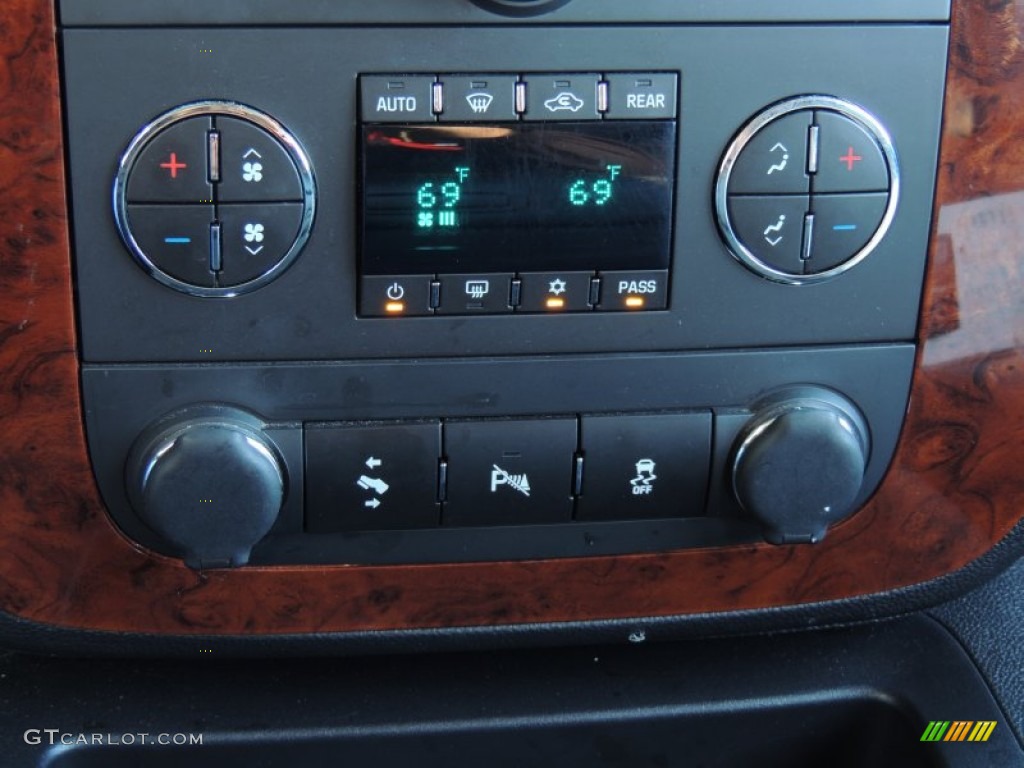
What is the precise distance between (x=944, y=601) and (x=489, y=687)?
0.85 ft

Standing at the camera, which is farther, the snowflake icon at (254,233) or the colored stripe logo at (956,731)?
the colored stripe logo at (956,731)

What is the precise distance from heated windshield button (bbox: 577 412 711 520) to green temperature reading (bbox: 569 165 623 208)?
0.34ft

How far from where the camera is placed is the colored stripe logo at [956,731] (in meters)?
0.66

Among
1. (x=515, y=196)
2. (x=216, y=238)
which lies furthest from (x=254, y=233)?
(x=515, y=196)

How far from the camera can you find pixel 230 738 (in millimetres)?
630

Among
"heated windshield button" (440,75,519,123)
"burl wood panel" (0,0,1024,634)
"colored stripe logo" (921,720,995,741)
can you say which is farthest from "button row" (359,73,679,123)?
"colored stripe logo" (921,720,995,741)

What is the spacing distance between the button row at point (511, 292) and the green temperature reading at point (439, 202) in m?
0.02

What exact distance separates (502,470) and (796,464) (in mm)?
144

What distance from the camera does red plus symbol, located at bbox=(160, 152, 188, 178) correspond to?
533mm

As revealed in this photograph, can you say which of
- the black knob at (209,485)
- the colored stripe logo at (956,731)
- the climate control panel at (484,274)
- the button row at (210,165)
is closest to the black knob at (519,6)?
the climate control panel at (484,274)

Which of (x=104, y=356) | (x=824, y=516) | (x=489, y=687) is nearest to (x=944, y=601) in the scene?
(x=824, y=516)

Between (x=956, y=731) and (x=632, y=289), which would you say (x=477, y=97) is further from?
(x=956, y=731)

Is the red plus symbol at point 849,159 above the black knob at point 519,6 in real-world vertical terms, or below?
below

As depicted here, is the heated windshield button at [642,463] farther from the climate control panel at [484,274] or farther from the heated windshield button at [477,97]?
the heated windshield button at [477,97]
